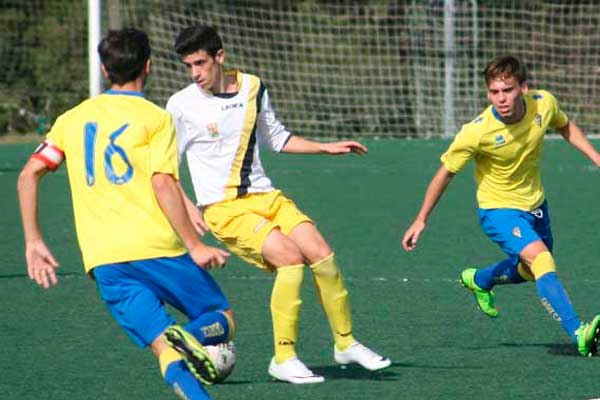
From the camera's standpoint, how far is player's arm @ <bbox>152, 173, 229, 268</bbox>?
5.04m

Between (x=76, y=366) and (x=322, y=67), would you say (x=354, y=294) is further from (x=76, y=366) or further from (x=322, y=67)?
(x=322, y=67)

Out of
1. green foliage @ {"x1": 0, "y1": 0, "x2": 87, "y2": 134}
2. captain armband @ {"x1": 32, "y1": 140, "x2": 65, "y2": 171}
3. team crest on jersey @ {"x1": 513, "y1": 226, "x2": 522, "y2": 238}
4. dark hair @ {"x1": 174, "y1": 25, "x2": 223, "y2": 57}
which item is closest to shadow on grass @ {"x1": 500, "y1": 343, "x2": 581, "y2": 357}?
team crest on jersey @ {"x1": 513, "y1": 226, "x2": 522, "y2": 238}

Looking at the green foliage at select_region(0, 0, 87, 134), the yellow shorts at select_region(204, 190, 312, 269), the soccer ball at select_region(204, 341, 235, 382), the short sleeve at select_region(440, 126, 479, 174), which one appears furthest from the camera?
the green foliage at select_region(0, 0, 87, 134)

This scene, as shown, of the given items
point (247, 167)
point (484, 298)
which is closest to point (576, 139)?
point (484, 298)

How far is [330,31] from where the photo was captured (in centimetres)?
2081

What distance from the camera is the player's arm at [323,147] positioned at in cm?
674

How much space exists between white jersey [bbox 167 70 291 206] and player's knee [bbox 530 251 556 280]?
1.40 m

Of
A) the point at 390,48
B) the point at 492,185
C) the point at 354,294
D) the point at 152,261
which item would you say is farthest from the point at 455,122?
the point at 152,261

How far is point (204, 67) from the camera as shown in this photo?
6.54 metres

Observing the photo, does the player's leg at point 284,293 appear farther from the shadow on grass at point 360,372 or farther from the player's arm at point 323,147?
the player's arm at point 323,147

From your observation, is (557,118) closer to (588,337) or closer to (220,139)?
(588,337)

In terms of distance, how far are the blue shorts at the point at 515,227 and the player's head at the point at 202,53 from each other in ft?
5.43

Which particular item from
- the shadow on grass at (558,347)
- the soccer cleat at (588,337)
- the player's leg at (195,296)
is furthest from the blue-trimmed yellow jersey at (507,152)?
the player's leg at (195,296)

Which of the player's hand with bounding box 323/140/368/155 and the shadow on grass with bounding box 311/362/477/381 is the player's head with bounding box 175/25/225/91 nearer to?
the player's hand with bounding box 323/140/368/155
